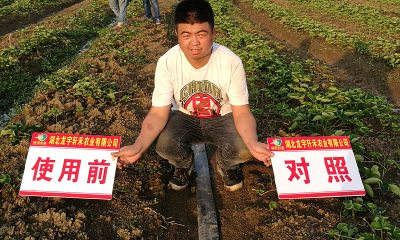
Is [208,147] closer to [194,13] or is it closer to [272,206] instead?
[272,206]

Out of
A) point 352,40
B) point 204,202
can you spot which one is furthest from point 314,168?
point 352,40

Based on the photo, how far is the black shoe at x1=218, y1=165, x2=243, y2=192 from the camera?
8.25ft

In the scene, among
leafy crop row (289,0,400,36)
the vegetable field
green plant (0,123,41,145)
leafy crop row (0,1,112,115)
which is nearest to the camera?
the vegetable field

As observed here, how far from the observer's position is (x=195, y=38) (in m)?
1.96

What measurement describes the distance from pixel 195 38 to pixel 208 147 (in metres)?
1.50

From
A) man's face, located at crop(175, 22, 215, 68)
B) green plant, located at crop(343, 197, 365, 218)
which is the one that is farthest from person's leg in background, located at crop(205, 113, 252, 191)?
green plant, located at crop(343, 197, 365, 218)

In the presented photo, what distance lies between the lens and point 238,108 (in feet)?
7.25

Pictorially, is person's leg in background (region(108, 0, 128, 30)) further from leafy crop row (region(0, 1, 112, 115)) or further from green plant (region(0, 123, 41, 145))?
green plant (region(0, 123, 41, 145))

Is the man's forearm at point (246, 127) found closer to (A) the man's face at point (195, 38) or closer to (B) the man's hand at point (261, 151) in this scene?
(B) the man's hand at point (261, 151)

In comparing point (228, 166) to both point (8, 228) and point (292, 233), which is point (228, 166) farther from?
point (8, 228)

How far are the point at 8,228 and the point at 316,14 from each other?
10.2m

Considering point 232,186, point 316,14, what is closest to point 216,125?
point 232,186

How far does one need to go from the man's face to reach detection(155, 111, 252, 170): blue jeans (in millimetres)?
602

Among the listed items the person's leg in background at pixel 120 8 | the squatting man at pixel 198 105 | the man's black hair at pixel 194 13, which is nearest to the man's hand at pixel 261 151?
the squatting man at pixel 198 105
